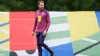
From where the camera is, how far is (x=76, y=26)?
11555 millimetres

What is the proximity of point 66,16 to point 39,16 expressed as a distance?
1.60 meters

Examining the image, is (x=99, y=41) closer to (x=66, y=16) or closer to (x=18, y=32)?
(x=66, y=16)

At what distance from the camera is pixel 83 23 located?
11.6 meters

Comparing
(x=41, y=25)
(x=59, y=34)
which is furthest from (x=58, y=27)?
(x=41, y=25)

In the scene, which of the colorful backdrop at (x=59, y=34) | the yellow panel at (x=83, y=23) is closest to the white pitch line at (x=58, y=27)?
the colorful backdrop at (x=59, y=34)

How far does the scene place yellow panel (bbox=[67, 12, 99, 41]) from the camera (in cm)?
1155

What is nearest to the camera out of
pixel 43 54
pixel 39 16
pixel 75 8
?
pixel 39 16

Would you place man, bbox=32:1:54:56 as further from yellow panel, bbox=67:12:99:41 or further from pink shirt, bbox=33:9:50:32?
yellow panel, bbox=67:12:99:41

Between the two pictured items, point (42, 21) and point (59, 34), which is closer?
point (42, 21)

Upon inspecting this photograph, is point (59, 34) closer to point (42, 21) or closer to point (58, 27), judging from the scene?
point (58, 27)

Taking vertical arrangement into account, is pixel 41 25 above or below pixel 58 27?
above

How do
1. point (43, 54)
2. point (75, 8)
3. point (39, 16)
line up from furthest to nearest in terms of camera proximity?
point (75, 8)
point (43, 54)
point (39, 16)

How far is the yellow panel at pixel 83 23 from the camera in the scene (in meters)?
11.5

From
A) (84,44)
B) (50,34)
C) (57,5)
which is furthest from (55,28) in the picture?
(57,5)
